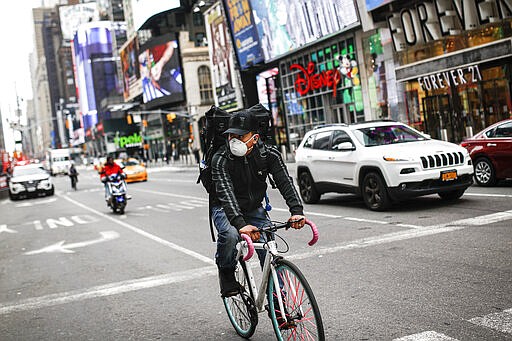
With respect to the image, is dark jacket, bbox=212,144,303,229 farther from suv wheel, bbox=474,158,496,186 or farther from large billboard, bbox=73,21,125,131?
large billboard, bbox=73,21,125,131

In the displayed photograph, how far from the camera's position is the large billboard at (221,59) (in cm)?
5884

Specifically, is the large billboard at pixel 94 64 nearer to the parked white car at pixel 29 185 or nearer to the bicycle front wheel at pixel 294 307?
the parked white car at pixel 29 185

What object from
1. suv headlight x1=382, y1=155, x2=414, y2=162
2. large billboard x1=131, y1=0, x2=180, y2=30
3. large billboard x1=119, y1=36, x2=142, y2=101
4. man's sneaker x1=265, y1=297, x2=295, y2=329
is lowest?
man's sneaker x1=265, y1=297, x2=295, y2=329

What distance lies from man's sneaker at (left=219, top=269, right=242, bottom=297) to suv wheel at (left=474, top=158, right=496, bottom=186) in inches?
422

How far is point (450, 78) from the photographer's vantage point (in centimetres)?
2656

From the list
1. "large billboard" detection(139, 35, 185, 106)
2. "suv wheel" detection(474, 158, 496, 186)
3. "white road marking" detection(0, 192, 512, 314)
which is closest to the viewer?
"white road marking" detection(0, 192, 512, 314)

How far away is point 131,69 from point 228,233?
102 m

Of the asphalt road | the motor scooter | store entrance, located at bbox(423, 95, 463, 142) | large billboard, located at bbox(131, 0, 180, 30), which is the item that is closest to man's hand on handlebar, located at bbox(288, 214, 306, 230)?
the asphalt road

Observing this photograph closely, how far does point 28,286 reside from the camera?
861cm

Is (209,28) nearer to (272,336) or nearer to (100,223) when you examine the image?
(100,223)

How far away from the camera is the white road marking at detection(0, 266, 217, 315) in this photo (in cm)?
738

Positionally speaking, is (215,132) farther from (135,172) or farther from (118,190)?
(135,172)

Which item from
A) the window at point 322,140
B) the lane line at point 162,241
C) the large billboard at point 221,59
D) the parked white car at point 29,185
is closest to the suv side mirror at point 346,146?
the window at point 322,140

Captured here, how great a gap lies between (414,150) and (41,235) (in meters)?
9.01
